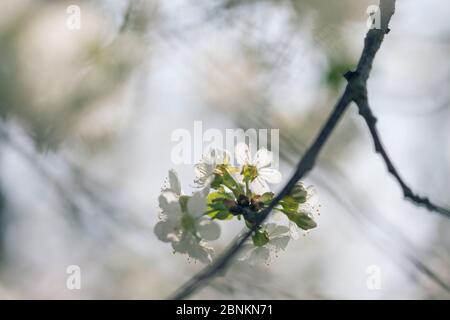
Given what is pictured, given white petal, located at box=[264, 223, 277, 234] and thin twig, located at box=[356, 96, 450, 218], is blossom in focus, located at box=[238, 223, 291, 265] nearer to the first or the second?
white petal, located at box=[264, 223, 277, 234]

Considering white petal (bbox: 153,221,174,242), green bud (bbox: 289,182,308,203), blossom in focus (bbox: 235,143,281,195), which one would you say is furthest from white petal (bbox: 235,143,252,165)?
white petal (bbox: 153,221,174,242)

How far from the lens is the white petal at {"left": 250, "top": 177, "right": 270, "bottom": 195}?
4.20ft

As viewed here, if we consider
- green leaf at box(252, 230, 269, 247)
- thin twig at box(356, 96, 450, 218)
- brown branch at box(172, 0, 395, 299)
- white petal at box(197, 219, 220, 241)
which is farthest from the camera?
green leaf at box(252, 230, 269, 247)

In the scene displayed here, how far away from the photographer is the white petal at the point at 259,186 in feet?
4.20

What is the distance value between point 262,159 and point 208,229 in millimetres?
253

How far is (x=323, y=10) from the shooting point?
7.36 ft

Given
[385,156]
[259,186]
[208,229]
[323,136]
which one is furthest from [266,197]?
[323,136]

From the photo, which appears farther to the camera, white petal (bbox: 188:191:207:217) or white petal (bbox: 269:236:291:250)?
white petal (bbox: 269:236:291:250)

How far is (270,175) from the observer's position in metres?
1.33

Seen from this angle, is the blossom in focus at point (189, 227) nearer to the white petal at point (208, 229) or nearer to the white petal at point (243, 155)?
the white petal at point (208, 229)

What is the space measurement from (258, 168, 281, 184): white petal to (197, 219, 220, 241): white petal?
0.21m

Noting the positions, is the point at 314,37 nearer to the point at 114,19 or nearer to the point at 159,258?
the point at 114,19

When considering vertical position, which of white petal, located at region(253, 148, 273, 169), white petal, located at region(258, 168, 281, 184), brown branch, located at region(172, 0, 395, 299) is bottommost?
brown branch, located at region(172, 0, 395, 299)

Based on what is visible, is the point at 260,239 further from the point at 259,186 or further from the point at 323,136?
the point at 323,136
